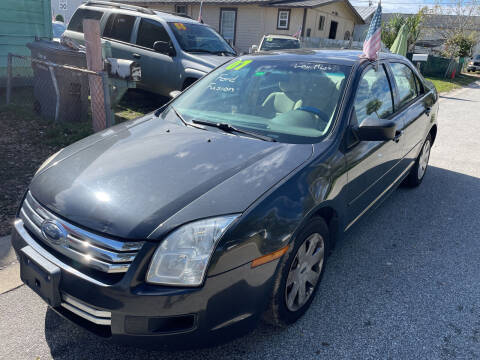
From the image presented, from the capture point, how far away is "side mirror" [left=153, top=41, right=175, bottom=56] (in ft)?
24.0

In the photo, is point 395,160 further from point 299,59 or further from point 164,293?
point 164,293

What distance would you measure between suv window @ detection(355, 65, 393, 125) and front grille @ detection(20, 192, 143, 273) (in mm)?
1970

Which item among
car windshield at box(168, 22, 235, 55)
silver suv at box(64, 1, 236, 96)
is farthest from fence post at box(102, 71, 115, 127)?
car windshield at box(168, 22, 235, 55)

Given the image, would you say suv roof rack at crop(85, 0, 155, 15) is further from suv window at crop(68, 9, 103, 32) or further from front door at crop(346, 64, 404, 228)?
front door at crop(346, 64, 404, 228)

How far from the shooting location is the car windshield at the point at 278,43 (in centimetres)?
1554

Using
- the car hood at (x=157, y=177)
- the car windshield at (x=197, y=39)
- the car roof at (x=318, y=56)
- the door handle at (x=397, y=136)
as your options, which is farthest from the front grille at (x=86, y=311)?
the car windshield at (x=197, y=39)

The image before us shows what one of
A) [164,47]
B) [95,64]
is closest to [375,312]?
[95,64]

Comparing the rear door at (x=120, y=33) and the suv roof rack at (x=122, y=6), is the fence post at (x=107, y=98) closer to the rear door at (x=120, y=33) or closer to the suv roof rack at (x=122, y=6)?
the rear door at (x=120, y=33)

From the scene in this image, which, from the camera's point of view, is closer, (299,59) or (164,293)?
(164,293)

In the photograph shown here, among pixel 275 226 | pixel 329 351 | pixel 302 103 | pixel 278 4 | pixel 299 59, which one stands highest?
pixel 278 4

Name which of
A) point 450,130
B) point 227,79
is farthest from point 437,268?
point 450,130

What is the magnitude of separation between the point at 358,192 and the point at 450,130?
277 inches

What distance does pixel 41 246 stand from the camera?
212 centimetres

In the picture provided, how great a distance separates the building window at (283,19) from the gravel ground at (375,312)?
68.8 feet
